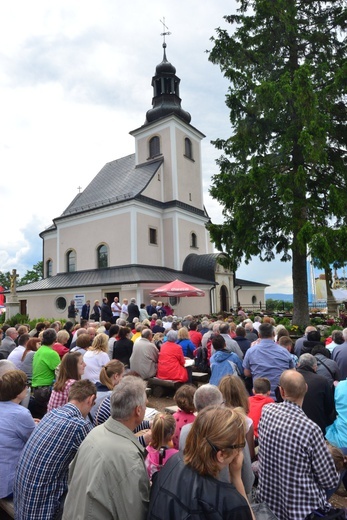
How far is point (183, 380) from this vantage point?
7480 millimetres

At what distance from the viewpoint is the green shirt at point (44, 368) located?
5.84 m

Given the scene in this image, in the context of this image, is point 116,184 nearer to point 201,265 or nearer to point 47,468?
point 201,265

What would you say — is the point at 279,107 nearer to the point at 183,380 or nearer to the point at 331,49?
the point at 331,49

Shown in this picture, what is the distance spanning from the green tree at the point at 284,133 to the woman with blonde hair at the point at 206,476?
11.1 metres

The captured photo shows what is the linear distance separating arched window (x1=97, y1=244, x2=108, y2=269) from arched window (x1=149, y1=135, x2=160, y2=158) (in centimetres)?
932

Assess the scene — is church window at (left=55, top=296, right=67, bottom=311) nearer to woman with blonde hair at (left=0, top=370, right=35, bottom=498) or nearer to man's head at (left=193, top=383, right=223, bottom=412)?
woman with blonde hair at (left=0, top=370, right=35, bottom=498)

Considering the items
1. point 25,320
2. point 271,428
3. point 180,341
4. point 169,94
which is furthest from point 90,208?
point 271,428

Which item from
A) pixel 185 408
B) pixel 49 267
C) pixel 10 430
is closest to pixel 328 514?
pixel 185 408

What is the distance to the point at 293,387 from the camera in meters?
3.07

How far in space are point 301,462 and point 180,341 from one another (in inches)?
230

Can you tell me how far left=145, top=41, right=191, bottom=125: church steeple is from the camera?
31.1 m

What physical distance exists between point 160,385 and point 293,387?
509 centimetres

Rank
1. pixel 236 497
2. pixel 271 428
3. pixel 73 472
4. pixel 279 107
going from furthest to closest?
pixel 279 107, pixel 271 428, pixel 73 472, pixel 236 497

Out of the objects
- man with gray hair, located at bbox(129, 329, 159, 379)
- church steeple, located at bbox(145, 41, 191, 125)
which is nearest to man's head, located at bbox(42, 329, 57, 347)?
man with gray hair, located at bbox(129, 329, 159, 379)
